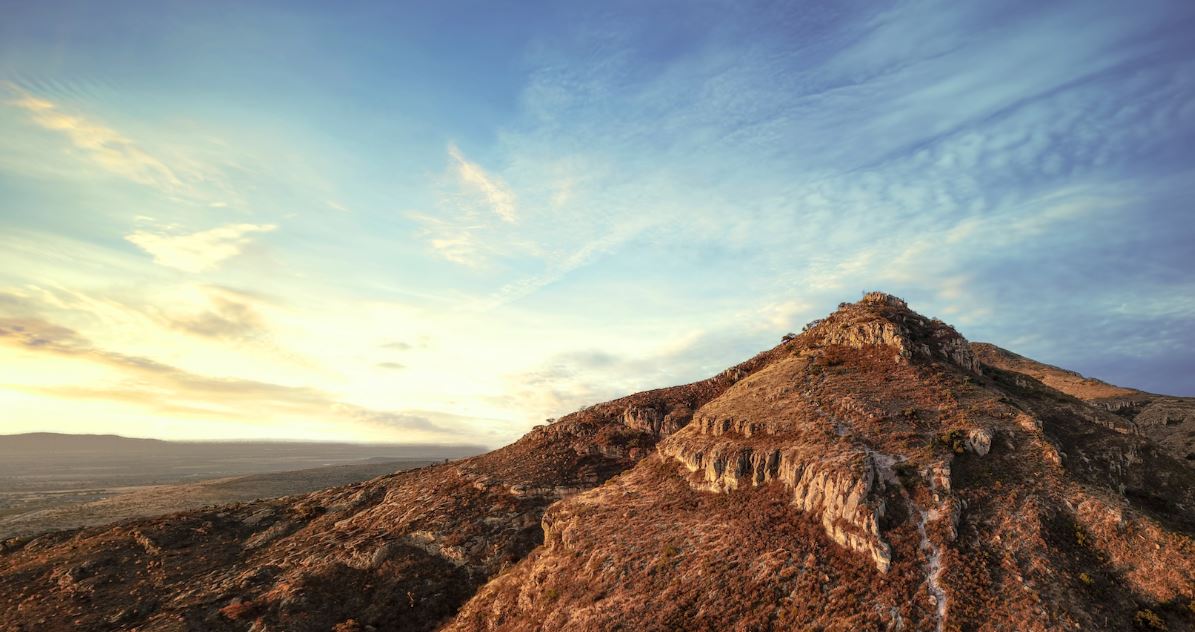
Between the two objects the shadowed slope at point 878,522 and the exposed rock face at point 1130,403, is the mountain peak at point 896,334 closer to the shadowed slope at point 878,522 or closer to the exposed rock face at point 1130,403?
the shadowed slope at point 878,522

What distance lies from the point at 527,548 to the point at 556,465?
1109 cm

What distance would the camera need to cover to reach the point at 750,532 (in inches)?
1499

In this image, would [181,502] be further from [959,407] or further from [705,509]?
[959,407]

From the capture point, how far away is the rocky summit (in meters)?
31.7

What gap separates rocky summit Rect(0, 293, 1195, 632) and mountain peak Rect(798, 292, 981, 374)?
27cm

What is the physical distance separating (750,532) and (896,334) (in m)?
29.5

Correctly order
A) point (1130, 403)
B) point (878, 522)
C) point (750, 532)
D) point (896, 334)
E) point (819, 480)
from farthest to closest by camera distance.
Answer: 1. point (1130, 403)
2. point (896, 334)
3. point (819, 480)
4. point (750, 532)
5. point (878, 522)

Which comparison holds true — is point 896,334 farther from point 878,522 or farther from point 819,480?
point 878,522

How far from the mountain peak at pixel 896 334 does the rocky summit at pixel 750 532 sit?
0.90 ft

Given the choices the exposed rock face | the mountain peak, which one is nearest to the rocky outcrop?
the mountain peak

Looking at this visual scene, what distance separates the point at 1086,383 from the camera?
115438 millimetres

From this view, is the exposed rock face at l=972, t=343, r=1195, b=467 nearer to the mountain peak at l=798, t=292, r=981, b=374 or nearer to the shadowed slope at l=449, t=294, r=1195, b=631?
the mountain peak at l=798, t=292, r=981, b=374

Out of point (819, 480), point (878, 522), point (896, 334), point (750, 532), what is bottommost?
point (750, 532)

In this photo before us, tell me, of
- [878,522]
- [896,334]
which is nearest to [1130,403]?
→ [896,334]
